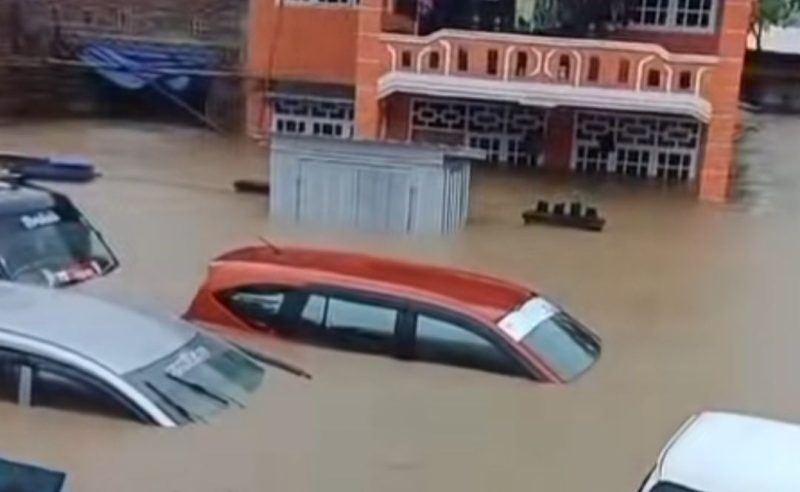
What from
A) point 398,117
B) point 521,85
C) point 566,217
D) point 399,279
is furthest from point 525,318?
point 398,117

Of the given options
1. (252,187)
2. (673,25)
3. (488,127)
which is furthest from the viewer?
(673,25)

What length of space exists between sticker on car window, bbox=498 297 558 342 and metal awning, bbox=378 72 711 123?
39.5ft

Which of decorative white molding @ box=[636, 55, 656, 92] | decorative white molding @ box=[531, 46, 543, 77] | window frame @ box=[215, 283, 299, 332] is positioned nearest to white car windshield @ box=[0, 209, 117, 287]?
window frame @ box=[215, 283, 299, 332]

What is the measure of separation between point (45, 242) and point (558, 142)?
14199 millimetres

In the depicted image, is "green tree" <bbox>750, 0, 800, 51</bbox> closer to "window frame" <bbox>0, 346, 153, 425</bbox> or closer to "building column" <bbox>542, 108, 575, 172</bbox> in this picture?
"building column" <bbox>542, 108, 575, 172</bbox>

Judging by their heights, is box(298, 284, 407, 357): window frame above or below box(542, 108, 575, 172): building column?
above

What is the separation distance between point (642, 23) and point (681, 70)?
3813mm

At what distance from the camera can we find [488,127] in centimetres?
2617

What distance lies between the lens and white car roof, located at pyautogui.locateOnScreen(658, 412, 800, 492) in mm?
5797

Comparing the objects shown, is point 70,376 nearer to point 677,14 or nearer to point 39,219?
point 39,219

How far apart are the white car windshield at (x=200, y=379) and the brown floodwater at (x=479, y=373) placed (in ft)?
0.43

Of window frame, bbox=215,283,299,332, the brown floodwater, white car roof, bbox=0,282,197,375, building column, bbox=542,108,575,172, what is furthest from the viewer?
building column, bbox=542,108,575,172

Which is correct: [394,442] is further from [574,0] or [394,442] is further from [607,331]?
[574,0]

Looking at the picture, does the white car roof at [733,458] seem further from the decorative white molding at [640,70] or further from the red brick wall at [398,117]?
the red brick wall at [398,117]
